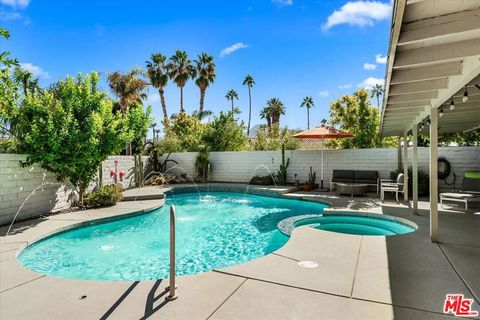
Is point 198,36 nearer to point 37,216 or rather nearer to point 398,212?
point 37,216

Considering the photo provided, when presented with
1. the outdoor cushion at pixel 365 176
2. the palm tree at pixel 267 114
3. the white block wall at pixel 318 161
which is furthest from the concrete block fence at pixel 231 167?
the palm tree at pixel 267 114

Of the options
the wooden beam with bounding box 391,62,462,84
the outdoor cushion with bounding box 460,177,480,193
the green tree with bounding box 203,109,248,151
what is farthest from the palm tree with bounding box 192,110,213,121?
the wooden beam with bounding box 391,62,462,84

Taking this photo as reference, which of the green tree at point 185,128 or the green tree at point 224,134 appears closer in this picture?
the green tree at point 224,134

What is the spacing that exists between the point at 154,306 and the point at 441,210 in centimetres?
710

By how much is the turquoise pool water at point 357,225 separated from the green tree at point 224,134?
9764mm

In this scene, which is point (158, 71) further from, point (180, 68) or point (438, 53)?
point (438, 53)

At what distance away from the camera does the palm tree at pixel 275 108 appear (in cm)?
4312

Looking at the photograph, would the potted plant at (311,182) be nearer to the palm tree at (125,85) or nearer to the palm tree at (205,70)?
the palm tree at (125,85)

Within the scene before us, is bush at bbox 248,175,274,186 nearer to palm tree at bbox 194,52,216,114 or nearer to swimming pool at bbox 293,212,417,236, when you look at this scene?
swimming pool at bbox 293,212,417,236

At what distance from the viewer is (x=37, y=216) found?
264 inches

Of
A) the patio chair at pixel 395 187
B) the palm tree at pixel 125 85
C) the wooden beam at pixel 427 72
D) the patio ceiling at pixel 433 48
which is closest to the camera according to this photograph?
the patio ceiling at pixel 433 48

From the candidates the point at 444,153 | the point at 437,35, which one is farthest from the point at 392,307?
the point at 444,153

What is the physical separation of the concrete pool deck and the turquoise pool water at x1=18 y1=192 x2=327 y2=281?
0.77 meters

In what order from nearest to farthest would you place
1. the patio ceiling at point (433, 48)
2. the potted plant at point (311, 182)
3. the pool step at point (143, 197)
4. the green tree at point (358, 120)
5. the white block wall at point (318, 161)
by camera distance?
the patio ceiling at point (433, 48), the pool step at point (143, 197), the white block wall at point (318, 161), the potted plant at point (311, 182), the green tree at point (358, 120)
